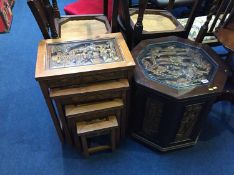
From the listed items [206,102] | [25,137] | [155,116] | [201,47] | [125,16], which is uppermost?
[125,16]

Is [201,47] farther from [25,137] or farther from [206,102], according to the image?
[25,137]

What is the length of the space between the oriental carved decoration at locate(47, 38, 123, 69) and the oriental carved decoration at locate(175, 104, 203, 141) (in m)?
0.48

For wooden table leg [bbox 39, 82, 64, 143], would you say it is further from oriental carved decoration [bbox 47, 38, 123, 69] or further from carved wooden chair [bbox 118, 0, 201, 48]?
carved wooden chair [bbox 118, 0, 201, 48]

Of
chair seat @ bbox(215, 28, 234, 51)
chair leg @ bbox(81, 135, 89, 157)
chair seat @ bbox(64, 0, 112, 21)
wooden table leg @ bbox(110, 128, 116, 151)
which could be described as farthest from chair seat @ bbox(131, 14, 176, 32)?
chair leg @ bbox(81, 135, 89, 157)

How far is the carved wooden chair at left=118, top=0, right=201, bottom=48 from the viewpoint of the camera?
1409mm

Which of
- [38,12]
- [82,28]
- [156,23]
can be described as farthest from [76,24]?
[156,23]

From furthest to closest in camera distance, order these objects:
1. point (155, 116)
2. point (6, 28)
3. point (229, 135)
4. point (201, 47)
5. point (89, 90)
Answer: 1. point (6, 28)
2. point (229, 135)
3. point (201, 47)
4. point (155, 116)
5. point (89, 90)

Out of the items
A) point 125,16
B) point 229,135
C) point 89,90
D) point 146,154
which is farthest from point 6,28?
point 229,135

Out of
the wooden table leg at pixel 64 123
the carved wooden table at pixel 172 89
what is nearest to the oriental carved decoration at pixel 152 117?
the carved wooden table at pixel 172 89

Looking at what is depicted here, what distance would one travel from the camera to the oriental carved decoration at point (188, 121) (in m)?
1.20

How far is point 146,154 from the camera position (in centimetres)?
150

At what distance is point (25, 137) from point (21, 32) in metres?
1.58

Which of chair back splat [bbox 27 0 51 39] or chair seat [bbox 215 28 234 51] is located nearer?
chair back splat [bbox 27 0 51 39]

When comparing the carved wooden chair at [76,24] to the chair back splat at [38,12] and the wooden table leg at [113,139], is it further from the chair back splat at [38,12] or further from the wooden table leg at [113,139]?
the wooden table leg at [113,139]
